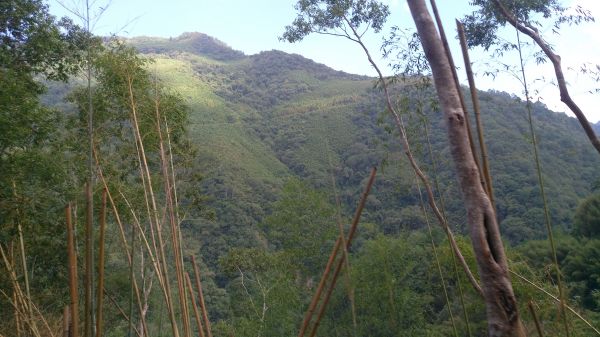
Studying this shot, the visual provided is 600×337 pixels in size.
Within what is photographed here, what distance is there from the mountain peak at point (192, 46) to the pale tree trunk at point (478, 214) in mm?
63065

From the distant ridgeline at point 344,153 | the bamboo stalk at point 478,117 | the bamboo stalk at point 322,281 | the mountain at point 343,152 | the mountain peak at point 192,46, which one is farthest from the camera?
the mountain peak at point 192,46

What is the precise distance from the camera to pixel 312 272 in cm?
1080

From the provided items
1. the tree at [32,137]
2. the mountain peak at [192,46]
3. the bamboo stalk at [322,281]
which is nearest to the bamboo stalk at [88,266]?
the bamboo stalk at [322,281]

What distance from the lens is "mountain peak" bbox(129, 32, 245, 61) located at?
63.9 metres

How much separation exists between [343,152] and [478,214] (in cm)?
1910

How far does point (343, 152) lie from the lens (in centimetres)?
2020

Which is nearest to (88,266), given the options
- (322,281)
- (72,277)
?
(72,277)

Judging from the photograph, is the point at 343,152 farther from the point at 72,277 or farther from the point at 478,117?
the point at 72,277

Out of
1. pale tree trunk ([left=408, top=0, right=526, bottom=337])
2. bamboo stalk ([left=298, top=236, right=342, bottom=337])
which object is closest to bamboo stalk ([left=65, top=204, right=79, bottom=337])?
bamboo stalk ([left=298, top=236, right=342, bottom=337])

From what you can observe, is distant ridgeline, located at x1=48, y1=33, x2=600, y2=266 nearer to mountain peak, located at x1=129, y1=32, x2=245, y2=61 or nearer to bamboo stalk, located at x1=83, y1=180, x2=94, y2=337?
bamboo stalk, located at x1=83, y1=180, x2=94, y2=337

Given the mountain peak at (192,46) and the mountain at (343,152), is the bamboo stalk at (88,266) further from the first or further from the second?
the mountain peak at (192,46)

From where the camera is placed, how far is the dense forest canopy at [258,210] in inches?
113

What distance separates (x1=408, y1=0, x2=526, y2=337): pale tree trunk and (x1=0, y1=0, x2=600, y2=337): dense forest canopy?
0.02 meters

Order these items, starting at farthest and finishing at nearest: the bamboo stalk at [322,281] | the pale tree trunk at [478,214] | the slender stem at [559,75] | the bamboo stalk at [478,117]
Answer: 1. the slender stem at [559,75]
2. the bamboo stalk at [478,117]
3. the bamboo stalk at [322,281]
4. the pale tree trunk at [478,214]
